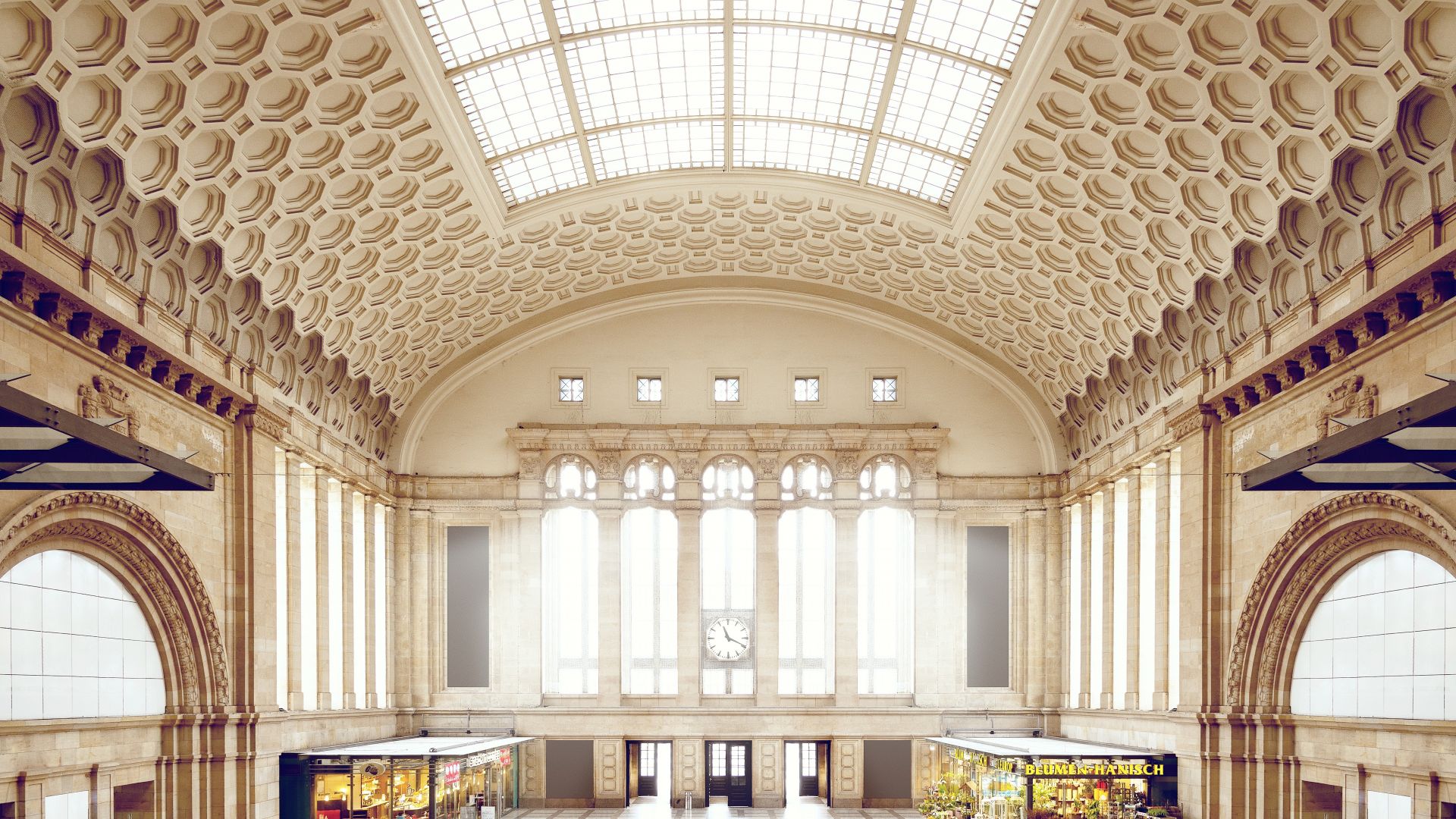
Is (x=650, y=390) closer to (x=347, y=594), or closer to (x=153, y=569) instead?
(x=347, y=594)

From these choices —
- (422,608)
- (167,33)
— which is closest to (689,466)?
(422,608)

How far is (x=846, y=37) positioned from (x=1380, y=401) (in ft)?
48.2

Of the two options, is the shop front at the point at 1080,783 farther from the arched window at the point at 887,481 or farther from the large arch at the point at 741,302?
the large arch at the point at 741,302

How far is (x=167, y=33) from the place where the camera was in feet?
72.5

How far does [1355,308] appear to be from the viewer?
22.2 meters

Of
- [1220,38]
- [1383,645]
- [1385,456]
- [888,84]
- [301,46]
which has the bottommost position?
[1383,645]

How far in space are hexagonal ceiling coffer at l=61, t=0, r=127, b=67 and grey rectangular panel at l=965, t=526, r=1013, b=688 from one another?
31.4 m

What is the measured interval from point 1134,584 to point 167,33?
2798 centimetres

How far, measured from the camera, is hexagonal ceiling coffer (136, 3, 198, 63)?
71.0 ft

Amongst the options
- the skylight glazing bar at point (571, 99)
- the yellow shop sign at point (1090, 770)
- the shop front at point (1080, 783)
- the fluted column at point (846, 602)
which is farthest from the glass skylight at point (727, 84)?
the yellow shop sign at point (1090, 770)

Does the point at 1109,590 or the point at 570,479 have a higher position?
the point at 570,479

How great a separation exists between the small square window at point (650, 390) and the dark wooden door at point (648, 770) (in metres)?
11.8

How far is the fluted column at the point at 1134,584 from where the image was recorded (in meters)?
35.7

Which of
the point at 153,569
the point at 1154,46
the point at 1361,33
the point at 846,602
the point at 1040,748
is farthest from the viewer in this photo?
the point at 846,602
